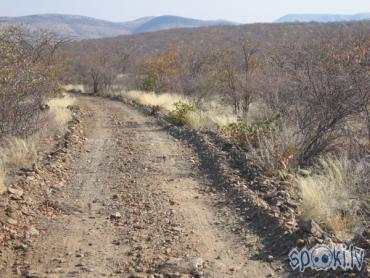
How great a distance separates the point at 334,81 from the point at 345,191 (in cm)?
300

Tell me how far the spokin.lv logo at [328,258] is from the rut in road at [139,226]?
0.31m

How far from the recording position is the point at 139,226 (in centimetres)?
598

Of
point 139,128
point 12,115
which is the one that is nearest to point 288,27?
point 139,128

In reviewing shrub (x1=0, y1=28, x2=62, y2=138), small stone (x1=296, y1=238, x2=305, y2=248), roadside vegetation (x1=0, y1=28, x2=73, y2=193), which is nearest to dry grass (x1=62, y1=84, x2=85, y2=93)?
roadside vegetation (x1=0, y1=28, x2=73, y2=193)

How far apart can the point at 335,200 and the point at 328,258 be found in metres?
1.66

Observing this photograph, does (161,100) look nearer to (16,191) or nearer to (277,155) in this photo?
(277,155)

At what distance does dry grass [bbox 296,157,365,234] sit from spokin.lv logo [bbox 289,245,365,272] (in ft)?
2.35

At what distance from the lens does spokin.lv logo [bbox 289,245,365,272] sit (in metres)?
4.52

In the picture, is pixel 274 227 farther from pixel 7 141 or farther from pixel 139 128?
Answer: pixel 139 128

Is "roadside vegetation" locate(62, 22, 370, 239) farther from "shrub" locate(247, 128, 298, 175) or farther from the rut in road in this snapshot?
the rut in road

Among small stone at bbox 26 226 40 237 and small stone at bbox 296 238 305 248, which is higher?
small stone at bbox 296 238 305 248

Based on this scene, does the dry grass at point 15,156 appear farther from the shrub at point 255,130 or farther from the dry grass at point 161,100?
the dry grass at point 161,100

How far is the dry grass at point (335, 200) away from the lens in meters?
5.58

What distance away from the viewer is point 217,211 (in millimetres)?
6660
